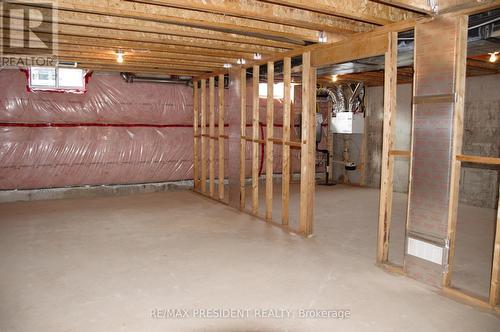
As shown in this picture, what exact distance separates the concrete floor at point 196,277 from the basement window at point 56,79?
223 centimetres

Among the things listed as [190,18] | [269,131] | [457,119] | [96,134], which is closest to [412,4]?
[457,119]

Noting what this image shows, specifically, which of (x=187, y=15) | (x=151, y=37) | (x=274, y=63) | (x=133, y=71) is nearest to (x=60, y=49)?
(x=151, y=37)

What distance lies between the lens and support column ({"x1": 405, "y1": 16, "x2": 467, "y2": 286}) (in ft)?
8.95

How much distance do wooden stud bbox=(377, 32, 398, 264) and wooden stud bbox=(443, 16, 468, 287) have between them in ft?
1.81

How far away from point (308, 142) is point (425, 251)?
174 centimetres

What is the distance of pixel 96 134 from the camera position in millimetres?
6723

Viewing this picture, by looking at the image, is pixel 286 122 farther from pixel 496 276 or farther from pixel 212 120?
pixel 496 276

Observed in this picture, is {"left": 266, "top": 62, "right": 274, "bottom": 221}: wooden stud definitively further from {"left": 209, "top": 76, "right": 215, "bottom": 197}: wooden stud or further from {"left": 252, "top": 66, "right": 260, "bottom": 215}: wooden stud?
{"left": 209, "top": 76, "right": 215, "bottom": 197}: wooden stud

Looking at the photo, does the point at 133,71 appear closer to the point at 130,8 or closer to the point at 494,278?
the point at 130,8

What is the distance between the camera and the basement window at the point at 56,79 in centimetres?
618

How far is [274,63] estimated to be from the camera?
16.1 feet

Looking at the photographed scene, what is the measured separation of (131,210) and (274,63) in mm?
2993

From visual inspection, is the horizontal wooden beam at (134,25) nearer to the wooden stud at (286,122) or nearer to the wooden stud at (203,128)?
the wooden stud at (286,122)

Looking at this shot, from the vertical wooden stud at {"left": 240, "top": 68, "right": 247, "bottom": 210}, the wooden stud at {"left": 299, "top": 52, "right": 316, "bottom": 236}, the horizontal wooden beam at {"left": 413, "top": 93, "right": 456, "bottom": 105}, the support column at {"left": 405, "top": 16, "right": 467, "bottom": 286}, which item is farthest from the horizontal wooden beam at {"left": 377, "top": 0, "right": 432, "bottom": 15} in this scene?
the vertical wooden stud at {"left": 240, "top": 68, "right": 247, "bottom": 210}
